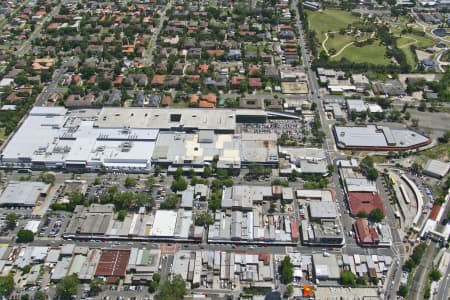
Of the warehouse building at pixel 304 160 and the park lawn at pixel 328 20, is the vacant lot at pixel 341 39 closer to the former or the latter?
the park lawn at pixel 328 20

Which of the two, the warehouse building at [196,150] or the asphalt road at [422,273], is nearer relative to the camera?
the asphalt road at [422,273]

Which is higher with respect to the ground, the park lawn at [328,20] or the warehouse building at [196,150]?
the park lawn at [328,20]

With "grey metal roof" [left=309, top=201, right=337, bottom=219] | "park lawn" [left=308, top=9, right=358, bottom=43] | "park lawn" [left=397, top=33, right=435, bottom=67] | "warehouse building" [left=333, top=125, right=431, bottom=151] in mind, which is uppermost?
"park lawn" [left=308, top=9, right=358, bottom=43]

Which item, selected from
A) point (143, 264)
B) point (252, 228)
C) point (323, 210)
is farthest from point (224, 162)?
point (143, 264)

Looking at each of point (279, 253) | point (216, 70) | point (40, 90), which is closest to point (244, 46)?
point (216, 70)

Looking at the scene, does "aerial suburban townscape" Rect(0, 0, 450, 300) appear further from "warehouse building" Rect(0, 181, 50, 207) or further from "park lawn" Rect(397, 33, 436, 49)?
"park lawn" Rect(397, 33, 436, 49)

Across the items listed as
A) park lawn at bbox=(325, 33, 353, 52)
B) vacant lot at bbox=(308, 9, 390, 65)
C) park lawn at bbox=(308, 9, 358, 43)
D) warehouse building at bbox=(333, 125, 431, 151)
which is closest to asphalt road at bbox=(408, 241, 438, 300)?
warehouse building at bbox=(333, 125, 431, 151)

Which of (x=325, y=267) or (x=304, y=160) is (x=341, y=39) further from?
(x=325, y=267)

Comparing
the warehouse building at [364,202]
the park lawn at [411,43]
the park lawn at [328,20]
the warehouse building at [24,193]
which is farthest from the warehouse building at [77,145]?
the park lawn at [411,43]

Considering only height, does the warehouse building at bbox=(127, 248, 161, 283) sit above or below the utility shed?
below
